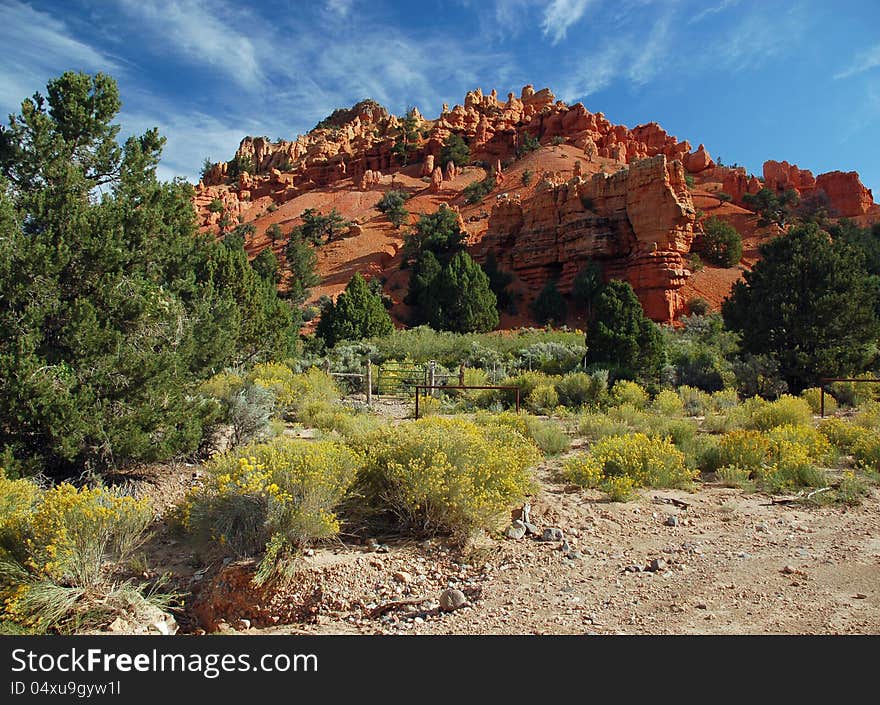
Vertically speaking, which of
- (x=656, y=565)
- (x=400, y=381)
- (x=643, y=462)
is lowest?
(x=656, y=565)

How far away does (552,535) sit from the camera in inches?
208

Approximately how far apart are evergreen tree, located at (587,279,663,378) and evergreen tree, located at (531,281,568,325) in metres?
16.8

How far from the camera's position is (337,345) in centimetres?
2578

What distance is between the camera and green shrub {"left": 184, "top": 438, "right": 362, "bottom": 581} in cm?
462

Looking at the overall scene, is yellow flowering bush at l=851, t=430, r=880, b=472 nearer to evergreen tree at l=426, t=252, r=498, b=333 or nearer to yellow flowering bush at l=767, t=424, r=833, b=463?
yellow flowering bush at l=767, t=424, r=833, b=463

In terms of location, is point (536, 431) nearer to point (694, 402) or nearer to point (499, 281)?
point (694, 402)

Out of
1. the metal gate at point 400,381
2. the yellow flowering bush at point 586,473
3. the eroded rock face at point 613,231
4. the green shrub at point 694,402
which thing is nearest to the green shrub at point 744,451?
the yellow flowering bush at point 586,473

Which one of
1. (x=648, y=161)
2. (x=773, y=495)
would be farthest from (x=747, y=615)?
(x=648, y=161)

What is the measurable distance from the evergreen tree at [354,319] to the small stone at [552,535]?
23.1 m

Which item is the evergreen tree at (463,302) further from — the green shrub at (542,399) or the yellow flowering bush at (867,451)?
the yellow flowering bush at (867,451)

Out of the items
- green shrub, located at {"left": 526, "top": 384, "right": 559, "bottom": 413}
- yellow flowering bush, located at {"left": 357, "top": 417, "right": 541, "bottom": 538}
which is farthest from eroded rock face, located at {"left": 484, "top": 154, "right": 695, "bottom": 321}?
yellow flowering bush, located at {"left": 357, "top": 417, "right": 541, "bottom": 538}

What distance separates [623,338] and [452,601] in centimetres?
1556

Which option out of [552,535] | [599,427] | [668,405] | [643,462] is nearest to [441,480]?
[552,535]

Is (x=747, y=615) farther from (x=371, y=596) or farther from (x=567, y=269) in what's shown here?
(x=567, y=269)
